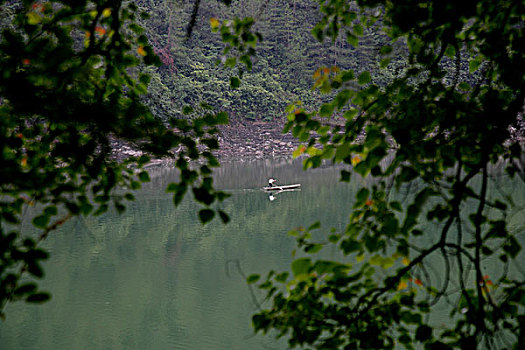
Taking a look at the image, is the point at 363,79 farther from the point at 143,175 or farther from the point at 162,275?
the point at 162,275

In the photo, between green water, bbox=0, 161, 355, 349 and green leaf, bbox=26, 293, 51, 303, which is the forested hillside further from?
green leaf, bbox=26, 293, 51, 303

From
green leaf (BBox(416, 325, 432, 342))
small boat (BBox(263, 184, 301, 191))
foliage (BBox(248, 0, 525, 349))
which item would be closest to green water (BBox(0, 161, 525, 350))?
small boat (BBox(263, 184, 301, 191))

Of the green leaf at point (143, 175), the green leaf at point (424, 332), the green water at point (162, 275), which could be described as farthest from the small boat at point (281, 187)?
the green leaf at point (424, 332)

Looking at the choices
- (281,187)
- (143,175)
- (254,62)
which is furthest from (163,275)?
(254,62)

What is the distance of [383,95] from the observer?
6.06ft

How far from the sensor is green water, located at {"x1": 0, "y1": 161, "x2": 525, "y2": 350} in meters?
8.23

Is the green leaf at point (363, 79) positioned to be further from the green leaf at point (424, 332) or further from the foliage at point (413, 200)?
the green leaf at point (424, 332)

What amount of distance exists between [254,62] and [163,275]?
26102 millimetres

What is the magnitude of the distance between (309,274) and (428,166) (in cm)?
54

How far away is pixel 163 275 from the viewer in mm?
11148

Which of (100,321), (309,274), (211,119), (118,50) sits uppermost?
(118,50)

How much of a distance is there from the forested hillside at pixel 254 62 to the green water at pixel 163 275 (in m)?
17.2

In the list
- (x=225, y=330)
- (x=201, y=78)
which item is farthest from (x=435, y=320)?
(x=201, y=78)

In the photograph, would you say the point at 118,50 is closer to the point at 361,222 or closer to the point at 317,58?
the point at 361,222
